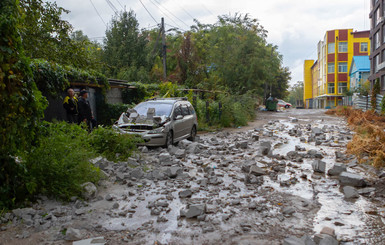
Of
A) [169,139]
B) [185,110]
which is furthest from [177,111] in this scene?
[169,139]

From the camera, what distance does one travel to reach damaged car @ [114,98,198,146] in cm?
990

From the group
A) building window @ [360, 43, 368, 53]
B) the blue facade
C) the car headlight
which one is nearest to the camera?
the car headlight

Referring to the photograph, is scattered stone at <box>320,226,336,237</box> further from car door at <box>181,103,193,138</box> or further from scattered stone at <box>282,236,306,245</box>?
car door at <box>181,103,193,138</box>

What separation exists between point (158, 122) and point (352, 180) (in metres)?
5.81

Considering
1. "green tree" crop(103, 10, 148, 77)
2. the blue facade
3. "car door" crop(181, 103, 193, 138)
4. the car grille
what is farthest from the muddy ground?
the blue facade

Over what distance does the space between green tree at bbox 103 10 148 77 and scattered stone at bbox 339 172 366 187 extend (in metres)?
24.7

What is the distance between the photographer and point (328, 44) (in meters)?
58.2

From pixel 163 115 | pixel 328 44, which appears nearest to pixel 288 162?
pixel 163 115

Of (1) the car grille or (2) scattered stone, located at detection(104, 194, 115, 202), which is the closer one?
(2) scattered stone, located at detection(104, 194, 115, 202)

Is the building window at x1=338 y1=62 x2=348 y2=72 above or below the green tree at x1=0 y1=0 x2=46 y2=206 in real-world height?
above

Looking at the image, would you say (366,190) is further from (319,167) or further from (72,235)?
(72,235)

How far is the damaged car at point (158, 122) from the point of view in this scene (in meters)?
9.90

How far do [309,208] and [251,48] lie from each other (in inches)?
1257

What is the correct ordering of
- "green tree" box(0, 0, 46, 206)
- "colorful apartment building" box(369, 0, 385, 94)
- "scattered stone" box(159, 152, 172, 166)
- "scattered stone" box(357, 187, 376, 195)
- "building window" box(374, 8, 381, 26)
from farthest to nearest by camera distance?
1. "building window" box(374, 8, 381, 26)
2. "colorful apartment building" box(369, 0, 385, 94)
3. "scattered stone" box(159, 152, 172, 166)
4. "scattered stone" box(357, 187, 376, 195)
5. "green tree" box(0, 0, 46, 206)
